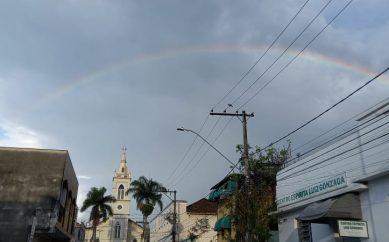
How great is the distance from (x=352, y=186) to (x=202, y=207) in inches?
1823

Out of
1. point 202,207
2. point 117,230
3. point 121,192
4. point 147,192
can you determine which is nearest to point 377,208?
point 202,207

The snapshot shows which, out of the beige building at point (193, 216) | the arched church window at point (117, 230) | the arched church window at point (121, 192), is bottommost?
the beige building at point (193, 216)

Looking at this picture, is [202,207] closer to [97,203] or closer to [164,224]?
[164,224]

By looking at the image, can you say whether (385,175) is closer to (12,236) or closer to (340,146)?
(340,146)

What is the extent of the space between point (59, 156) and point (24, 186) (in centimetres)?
273

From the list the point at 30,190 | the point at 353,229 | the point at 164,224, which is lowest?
the point at 353,229

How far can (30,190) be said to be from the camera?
88.7 feet

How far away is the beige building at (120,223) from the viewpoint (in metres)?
99.2

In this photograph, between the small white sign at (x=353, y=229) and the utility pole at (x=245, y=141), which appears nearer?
the small white sign at (x=353, y=229)

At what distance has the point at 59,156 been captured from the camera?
1112 inches

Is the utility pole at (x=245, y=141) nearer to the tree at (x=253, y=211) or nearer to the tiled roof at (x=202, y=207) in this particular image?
the tree at (x=253, y=211)

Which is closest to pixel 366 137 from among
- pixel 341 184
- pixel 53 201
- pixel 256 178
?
pixel 341 184

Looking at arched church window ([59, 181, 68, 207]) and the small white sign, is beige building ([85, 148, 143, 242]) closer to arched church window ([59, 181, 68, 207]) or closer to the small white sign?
arched church window ([59, 181, 68, 207])

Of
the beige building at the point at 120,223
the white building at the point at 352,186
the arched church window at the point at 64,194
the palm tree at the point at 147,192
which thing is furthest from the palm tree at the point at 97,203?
the white building at the point at 352,186
